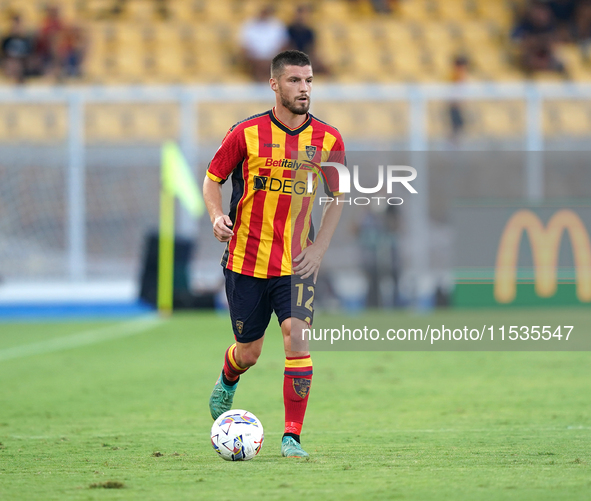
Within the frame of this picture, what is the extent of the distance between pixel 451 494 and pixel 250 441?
1.23 m

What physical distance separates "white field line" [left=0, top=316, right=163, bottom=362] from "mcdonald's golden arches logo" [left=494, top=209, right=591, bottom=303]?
4920 millimetres

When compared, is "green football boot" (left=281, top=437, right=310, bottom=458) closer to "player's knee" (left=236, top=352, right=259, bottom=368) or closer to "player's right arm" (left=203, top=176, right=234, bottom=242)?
"player's knee" (left=236, top=352, right=259, bottom=368)

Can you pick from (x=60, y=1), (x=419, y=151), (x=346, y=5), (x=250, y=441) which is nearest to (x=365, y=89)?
(x=419, y=151)

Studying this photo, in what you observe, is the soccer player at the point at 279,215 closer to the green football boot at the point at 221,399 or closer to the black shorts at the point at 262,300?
the black shorts at the point at 262,300

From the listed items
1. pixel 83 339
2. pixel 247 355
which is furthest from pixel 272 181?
pixel 83 339

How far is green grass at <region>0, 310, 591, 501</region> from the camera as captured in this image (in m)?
4.14

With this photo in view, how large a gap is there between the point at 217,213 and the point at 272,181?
36cm

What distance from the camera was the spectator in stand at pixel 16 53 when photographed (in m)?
17.1

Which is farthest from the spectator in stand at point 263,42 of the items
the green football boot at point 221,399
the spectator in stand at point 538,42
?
the green football boot at point 221,399

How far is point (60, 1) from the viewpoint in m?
19.9

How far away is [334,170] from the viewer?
532cm

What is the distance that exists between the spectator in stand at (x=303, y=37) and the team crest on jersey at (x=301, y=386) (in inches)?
520

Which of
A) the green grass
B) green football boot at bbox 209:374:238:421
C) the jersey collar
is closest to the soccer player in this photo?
the jersey collar

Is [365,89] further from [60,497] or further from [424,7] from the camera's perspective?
[60,497]
